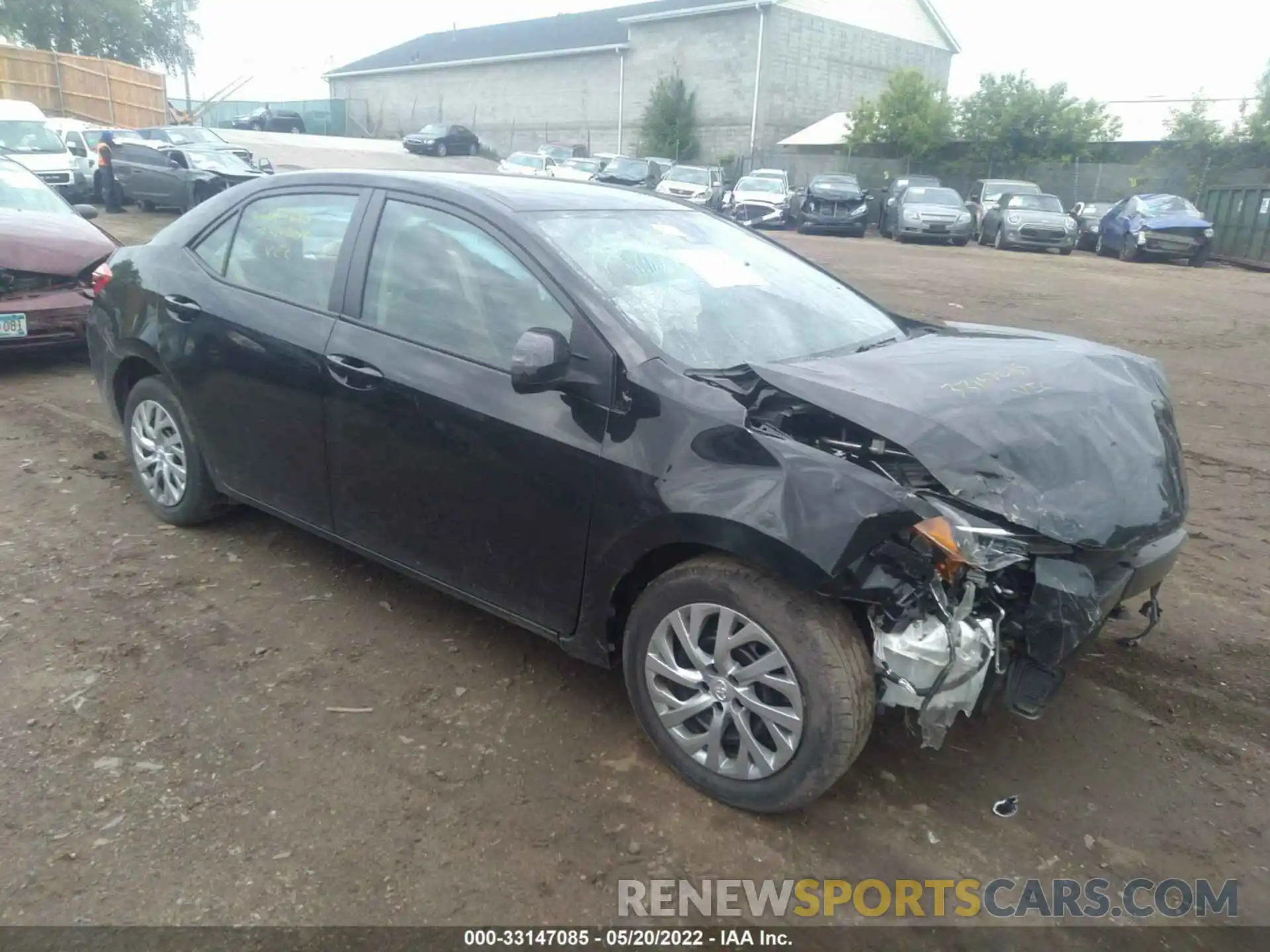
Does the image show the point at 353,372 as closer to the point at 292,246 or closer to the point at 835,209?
the point at 292,246

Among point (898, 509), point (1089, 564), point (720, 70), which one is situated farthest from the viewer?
point (720, 70)

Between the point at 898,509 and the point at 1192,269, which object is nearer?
the point at 898,509

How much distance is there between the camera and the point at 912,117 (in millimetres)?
34531

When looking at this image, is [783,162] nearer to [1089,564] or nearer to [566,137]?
[566,137]

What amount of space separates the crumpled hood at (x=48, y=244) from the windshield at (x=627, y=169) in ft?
69.3

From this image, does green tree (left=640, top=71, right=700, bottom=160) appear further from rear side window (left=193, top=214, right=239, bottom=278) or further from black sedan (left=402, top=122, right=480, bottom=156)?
rear side window (left=193, top=214, right=239, bottom=278)

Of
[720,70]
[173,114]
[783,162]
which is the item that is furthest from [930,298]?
[173,114]

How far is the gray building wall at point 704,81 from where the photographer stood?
40438 mm

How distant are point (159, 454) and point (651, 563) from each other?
111 inches

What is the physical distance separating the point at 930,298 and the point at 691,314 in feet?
33.4

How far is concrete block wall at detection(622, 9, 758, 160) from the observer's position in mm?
40219

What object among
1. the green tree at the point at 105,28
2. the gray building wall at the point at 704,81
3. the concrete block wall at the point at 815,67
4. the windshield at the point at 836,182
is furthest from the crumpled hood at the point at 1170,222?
the green tree at the point at 105,28

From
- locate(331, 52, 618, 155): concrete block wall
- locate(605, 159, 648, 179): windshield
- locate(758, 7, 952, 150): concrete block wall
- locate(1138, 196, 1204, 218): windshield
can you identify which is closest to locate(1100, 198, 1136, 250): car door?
locate(1138, 196, 1204, 218): windshield

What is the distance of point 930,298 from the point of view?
1267 centimetres
